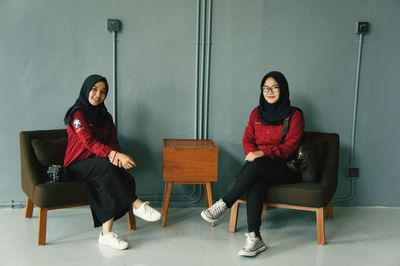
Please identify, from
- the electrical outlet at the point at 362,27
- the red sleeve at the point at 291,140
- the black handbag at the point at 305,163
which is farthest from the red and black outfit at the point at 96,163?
the electrical outlet at the point at 362,27

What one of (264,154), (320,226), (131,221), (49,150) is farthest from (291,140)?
(49,150)

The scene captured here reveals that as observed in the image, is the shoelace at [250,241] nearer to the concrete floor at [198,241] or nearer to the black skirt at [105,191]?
the concrete floor at [198,241]

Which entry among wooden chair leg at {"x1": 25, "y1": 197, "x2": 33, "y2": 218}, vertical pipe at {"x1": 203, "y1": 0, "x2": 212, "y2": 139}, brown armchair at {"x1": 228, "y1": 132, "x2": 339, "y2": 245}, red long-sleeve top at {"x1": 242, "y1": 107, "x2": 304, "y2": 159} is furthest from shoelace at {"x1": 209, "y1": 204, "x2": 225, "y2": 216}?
wooden chair leg at {"x1": 25, "y1": 197, "x2": 33, "y2": 218}

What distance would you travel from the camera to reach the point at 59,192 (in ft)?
8.86

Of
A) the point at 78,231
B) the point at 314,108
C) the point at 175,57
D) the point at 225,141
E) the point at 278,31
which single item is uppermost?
the point at 278,31

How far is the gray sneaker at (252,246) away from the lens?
2674mm

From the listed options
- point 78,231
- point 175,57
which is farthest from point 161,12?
point 78,231

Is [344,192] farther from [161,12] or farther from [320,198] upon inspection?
[161,12]

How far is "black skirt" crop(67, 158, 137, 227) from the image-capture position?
2762 mm

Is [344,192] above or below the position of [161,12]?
below

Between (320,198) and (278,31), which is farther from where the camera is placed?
(278,31)

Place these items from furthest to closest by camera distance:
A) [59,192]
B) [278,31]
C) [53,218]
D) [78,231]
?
[278,31] → [53,218] → [78,231] → [59,192]

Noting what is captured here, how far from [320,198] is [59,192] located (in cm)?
166

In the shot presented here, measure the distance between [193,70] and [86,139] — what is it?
1079 mm
